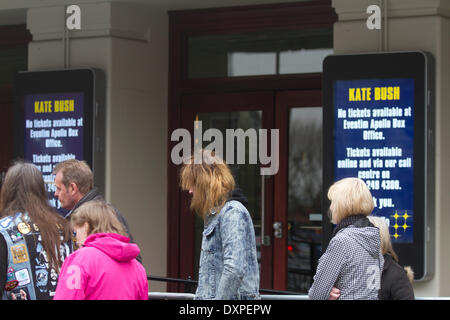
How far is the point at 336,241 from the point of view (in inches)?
169

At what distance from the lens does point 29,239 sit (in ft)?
14.0

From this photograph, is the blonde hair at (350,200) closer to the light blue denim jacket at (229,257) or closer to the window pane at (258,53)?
the light blue denim jacket at (229,257)

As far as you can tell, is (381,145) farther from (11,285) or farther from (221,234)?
(11,285)

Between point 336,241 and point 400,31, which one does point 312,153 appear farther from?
point 336,241

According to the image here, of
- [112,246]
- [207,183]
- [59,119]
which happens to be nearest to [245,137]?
[59,119]

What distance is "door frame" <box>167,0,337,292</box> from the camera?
325 inches

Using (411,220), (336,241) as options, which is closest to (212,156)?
(336,241)

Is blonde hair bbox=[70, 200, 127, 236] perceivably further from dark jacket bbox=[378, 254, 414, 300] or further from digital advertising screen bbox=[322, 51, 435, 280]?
digital advertising screen bbox=[322, 51, 435, 280]

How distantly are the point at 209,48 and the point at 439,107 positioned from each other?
2.71 m

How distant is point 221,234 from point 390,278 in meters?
0.91

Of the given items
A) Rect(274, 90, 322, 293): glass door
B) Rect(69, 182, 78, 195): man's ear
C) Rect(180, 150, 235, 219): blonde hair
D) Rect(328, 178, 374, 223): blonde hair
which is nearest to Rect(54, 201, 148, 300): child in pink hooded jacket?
Rect(180, 150, 235, 219): blonde hair

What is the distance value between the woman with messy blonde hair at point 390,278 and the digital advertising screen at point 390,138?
226cm
